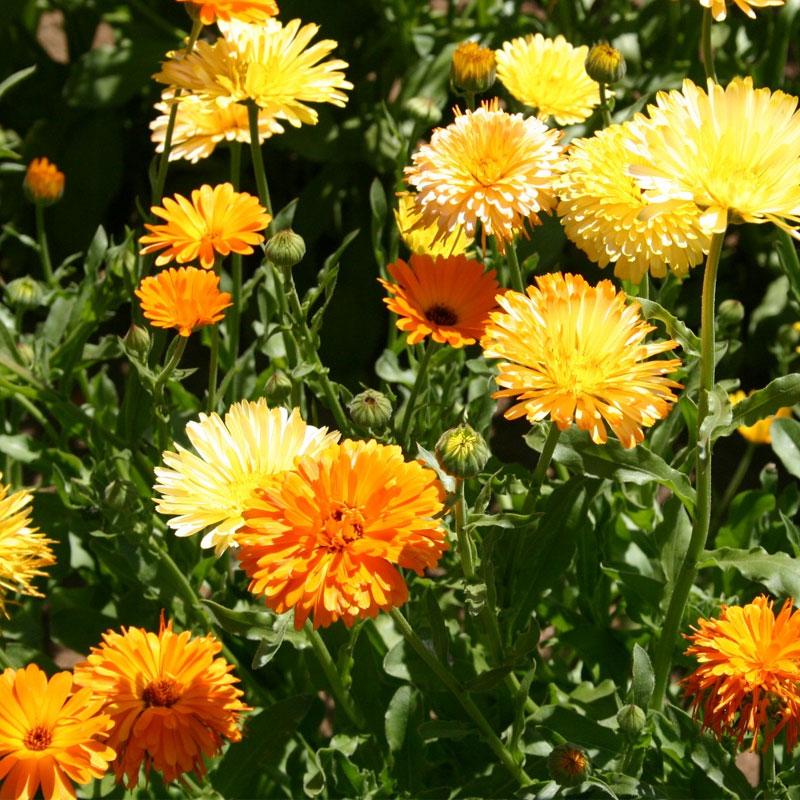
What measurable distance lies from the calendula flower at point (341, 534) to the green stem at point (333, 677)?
0.93 ft

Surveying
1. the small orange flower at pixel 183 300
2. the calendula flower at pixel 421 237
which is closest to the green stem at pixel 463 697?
the small orange flower at pixel 183 300

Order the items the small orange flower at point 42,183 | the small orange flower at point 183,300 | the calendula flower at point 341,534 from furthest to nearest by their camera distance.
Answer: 1. the small orange flower at point 42,183
2. the small orange flower at point 183,300
3. the calendula flower at point 341,534

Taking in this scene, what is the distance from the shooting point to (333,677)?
174cm

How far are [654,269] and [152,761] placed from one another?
2.97 ft

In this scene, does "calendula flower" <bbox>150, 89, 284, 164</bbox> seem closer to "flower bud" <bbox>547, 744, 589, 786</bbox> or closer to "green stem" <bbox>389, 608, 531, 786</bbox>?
"green stem" <bbox>389, 608, 531, 786</bbox>

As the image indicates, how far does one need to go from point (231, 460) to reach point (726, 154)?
2.29 ft

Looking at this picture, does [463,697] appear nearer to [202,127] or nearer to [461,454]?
[461,454]

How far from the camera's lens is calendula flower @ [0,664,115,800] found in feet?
4.41

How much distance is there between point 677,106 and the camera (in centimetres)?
138

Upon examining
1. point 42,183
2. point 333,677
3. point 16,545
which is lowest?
point 333,677

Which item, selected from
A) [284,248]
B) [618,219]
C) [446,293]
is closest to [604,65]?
[618,219]

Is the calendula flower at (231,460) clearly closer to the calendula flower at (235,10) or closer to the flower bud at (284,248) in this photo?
the flower bud at (284,248)

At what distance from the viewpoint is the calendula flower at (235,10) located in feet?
5.71

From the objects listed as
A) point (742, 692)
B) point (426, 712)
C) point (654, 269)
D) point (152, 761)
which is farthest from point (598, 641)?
point (152, 761)
